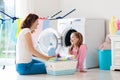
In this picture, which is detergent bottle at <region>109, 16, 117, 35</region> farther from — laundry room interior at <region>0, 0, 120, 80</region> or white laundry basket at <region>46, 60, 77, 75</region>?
white laundry basket at <region>46, 60, 77, 75</region>

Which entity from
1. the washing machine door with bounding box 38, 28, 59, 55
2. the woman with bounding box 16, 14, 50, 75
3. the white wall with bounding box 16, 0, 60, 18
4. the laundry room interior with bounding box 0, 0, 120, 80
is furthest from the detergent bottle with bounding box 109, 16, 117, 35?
the white wall with bounding box 16, 0, 60, 18

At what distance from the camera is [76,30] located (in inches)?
182

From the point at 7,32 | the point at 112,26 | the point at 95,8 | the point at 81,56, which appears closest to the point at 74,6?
the point at 95,8

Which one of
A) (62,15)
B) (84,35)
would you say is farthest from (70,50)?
(62,15)

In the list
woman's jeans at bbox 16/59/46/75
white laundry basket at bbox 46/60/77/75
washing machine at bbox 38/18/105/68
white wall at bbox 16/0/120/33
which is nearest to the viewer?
white laundry basket at bbox 46/60/77/75

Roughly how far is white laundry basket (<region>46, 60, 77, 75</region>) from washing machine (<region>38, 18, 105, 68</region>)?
0.79 meters

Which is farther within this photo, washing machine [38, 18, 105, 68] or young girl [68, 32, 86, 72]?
washing machine [38, 18, 105, 68]

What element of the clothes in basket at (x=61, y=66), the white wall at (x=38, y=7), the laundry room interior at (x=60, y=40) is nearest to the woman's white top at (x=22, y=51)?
the laundry room interior at (x=60, y=40)

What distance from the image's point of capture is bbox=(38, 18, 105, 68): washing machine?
4574mm

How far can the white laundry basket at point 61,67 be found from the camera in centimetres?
374

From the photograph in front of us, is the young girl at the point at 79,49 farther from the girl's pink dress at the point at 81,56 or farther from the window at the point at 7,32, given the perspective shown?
the window at the point at 7,32

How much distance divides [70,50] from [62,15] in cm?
144

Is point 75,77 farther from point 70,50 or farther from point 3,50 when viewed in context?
point 3,50

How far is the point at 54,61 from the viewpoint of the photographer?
3738 mm
